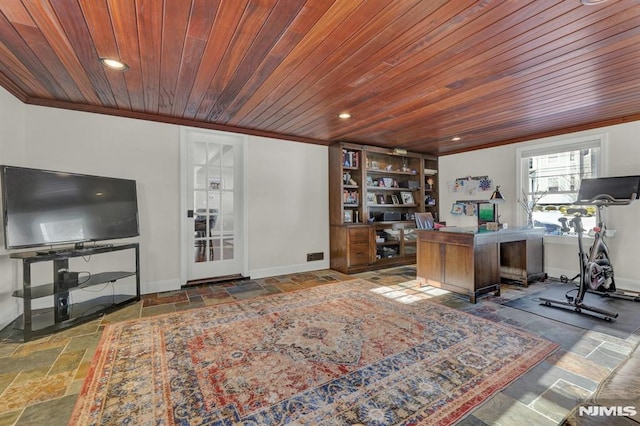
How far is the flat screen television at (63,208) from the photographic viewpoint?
2.39 metres

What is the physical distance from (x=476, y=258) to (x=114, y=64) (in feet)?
13.4

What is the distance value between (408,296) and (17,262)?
4.26 meters

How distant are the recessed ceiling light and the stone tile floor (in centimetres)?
229

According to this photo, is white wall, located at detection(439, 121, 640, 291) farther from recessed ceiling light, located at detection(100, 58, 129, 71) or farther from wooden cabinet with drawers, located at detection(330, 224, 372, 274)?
recessed ceiling light, located at detection(100, 58, 129, 71)

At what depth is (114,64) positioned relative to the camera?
7.43 ft

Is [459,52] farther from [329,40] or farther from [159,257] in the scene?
[159,257]

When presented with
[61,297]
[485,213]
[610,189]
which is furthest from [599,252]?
[61,297]

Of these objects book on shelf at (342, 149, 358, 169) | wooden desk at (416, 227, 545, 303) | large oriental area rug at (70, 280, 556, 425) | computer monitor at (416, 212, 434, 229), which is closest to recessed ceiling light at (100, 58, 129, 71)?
large oriental area rug at (70, 280, 556, 425)

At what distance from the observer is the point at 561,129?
418 cm

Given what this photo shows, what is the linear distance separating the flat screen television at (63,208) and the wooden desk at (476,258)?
376 centimetres

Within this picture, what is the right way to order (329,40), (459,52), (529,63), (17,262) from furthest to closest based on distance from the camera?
(17,262)
(529,63)
(459,52)
(329,40)

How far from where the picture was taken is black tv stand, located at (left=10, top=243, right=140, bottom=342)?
2.37 m

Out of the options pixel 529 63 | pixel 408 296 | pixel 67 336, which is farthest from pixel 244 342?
pixel 529 63

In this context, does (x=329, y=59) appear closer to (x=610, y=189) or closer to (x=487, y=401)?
(x=487, y=401)
